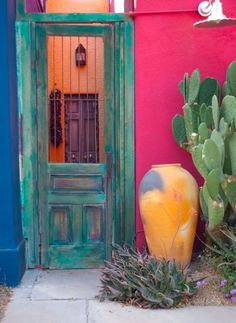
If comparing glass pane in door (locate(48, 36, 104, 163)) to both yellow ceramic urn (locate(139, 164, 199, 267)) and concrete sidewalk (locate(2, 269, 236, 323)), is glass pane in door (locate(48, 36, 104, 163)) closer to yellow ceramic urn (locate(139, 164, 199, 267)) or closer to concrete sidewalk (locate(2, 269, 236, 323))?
yellow ceramic urn (locate(139, 164, 199, 267))

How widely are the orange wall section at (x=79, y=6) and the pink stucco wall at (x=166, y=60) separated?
241cm

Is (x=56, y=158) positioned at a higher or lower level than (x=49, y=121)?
lower

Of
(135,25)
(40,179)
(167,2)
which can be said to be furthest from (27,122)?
(167,2)

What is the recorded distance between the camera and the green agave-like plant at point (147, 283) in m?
4.76

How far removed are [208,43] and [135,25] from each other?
0.77 metres

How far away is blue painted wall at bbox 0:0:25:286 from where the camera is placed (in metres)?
5.35

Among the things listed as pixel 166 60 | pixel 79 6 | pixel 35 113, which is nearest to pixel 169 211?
pixel 166 60

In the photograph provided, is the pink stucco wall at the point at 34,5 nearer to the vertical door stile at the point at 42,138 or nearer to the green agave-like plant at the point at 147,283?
the vertical door stile at the point at 42,138

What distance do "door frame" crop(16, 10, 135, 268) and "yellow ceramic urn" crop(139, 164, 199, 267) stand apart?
531 mm

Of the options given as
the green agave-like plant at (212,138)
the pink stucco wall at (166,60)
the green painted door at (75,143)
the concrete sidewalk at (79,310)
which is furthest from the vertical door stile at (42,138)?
the green agave-like plant at (212,138)

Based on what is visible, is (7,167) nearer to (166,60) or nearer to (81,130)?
(81,130)

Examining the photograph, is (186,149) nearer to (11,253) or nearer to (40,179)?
(40,179)

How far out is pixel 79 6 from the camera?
318 inches

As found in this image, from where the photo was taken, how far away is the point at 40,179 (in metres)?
5.95
